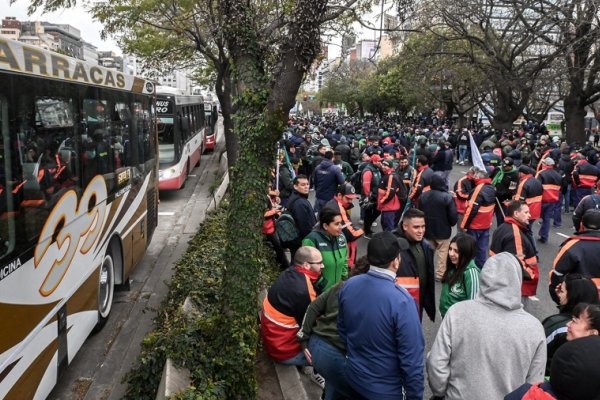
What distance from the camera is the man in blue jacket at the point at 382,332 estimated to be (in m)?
3.33

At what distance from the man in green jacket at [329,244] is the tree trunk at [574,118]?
22.4 metres

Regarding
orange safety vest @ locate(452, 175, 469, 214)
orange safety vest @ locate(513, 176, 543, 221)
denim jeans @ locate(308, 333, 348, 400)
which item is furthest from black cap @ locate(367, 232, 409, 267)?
orange safety vest @ locate(513, 176, 543, 221)

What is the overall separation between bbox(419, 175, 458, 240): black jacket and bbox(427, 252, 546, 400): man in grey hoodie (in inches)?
199

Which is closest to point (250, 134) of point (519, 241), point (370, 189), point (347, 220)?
point (347, 220)

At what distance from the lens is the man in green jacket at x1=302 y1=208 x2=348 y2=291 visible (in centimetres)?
582

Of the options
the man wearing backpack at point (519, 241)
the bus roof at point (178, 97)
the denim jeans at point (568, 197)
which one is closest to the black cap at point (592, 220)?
the man wearing backpack at point (519, 241)

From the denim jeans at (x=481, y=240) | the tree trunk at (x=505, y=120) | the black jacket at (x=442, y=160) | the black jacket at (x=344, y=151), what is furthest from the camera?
the tree trunk at (x=505, y=120)

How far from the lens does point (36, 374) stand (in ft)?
14.6

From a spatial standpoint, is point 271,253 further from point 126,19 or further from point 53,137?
point 126,19

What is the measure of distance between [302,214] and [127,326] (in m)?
2.83

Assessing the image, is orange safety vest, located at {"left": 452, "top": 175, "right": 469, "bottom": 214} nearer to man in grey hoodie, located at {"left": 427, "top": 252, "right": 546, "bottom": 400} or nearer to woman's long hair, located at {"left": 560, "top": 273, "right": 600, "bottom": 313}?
woman's long hair, located at {"left": 560, "top": 273, "right": 600, "bottom": 313}

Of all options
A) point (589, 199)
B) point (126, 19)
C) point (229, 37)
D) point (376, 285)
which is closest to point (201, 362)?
point (376, 285)

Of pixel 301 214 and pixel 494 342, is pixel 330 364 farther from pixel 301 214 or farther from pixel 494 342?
pixel 301 214

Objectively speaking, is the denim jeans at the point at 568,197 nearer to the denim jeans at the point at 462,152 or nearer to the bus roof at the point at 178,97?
the bus roof at the point at 178,97
